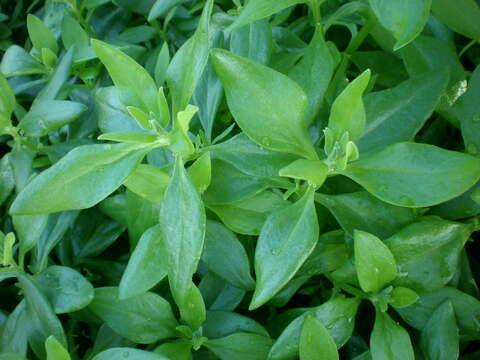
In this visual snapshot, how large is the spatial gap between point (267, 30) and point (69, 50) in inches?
11.8

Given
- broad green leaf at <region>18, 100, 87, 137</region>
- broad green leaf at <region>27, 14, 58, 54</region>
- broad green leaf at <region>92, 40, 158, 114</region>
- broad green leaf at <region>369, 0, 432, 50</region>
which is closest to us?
broad green leaf at <region>369, 0, 432, 50</region>

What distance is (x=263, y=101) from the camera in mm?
542

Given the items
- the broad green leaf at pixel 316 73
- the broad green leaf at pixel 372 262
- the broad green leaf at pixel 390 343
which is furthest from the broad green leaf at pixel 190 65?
the broad green leaf at pixel 390 343

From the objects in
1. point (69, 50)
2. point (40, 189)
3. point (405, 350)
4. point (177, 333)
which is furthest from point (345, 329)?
point (69, 50)

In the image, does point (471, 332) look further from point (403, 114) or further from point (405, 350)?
point (403, 114)

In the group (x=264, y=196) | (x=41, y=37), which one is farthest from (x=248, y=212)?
(x=41, y=37)

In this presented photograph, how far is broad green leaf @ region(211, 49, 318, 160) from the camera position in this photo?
0.54 metres

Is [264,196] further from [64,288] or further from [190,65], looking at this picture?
[64,288]

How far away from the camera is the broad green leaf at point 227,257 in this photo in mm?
646

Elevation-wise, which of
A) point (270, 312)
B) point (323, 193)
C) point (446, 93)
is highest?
point (446, 93)

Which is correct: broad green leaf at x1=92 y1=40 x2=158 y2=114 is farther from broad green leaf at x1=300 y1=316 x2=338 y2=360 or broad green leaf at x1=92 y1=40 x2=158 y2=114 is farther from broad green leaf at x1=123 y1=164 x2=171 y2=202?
broad green leaf at x1=300 y1=316 x2=338 y2=360

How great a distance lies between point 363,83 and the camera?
50 cm

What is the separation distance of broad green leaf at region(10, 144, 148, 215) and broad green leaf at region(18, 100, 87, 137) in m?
0.17

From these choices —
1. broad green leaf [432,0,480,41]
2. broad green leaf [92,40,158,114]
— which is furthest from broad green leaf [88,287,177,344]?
broad green leaf [432,0,480,41]
